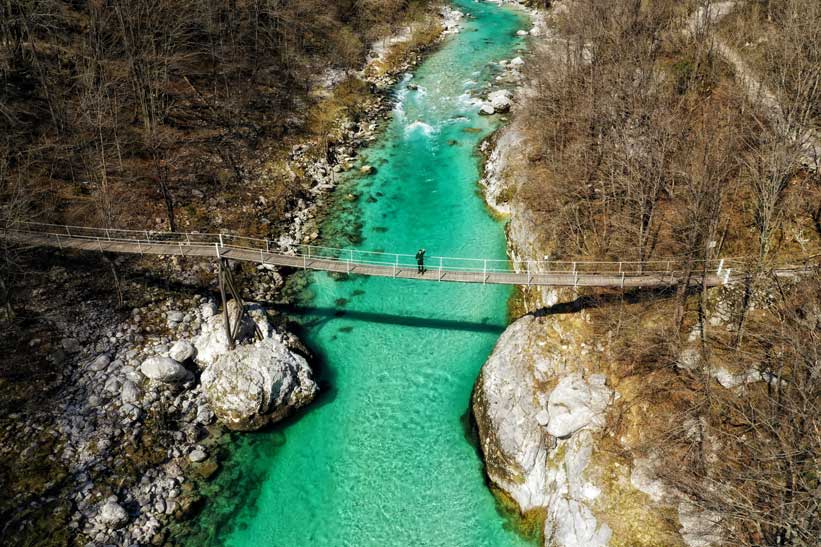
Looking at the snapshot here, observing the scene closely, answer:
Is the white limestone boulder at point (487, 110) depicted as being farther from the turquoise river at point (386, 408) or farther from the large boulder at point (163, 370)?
the large boulder at point (163, 370)

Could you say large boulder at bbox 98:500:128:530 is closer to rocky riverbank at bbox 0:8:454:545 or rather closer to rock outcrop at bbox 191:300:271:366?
rocky riverbank at bbox 0:8:454:545

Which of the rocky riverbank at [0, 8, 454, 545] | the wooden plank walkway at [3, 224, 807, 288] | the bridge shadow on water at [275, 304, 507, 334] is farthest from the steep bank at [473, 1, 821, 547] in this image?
the rocky riverbank at [0, 8, 454, 545]

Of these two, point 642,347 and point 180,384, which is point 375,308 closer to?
point 180,384

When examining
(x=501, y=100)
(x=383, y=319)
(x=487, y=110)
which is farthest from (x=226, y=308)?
(x=501, y=100)

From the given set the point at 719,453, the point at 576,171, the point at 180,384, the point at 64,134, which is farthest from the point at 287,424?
the point at 64,134

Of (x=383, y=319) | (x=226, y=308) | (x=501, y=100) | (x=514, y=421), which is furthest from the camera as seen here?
(x=501, y=100)

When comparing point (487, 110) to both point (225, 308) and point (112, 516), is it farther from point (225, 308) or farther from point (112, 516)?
point (112, 516)
